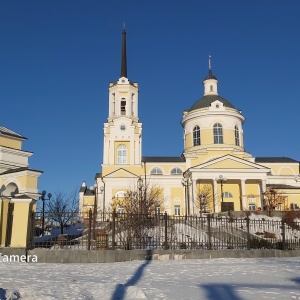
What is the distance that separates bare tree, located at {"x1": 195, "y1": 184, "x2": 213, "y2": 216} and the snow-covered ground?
25750mm

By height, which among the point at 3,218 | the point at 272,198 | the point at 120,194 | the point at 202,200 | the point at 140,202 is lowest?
the point at 3,218

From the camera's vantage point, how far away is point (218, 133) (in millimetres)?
45781

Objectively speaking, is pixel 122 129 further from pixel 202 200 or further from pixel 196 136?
pixel 202 200

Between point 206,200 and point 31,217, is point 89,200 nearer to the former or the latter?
point 206,200

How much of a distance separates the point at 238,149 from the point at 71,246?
33.7 m

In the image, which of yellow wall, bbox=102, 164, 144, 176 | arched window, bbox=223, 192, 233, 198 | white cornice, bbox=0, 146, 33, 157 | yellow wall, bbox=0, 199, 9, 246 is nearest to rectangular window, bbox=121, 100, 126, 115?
yellow wall, bbox=102, 164, 144, 176

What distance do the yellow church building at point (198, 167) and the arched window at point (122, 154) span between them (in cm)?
11

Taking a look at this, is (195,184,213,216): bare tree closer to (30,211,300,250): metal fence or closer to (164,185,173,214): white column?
(164,185,173,214): white column

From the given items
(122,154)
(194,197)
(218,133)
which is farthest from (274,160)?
(122,154)

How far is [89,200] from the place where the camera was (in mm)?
54969

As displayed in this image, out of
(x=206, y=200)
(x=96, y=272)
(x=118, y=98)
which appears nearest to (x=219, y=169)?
(x=206, y=200)

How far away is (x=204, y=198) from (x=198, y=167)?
333 centimetres

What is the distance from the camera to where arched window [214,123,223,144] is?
4559 centimetres

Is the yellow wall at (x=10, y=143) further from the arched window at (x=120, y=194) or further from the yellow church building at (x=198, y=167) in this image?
the arched window at (x=120, y=194)
